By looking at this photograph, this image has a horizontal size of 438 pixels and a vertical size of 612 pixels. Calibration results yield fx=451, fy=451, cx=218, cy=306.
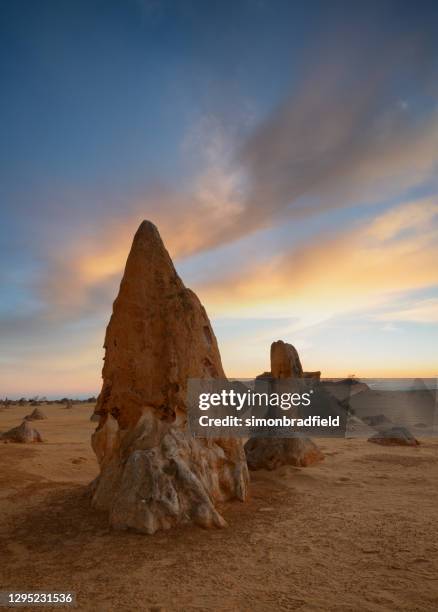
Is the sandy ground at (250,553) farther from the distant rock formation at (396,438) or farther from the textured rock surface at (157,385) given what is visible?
the distant rock formation at (396,438)

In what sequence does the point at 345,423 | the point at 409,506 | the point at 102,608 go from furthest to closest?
the point at 345,423, the point at 409,506, the point at 102,608

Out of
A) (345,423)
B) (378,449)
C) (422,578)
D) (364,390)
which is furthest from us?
(364,390)

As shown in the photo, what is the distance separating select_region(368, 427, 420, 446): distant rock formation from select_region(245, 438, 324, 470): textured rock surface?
5.55 m

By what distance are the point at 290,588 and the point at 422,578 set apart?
1.37 meters

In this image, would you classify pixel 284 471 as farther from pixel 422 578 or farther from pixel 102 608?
pixel 102 608

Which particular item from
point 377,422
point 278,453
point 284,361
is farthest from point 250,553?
point 377,422

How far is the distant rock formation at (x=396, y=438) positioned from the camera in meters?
16.2

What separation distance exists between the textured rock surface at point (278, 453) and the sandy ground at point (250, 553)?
222 centimetres

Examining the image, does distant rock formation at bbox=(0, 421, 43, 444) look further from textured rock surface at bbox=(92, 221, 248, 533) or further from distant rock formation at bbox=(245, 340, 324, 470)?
textured rock surface at bbox=(92, 221, 248, 533)

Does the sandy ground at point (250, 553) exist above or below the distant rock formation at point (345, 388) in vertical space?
below

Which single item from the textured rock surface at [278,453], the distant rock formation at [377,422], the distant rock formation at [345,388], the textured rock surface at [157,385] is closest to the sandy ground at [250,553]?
the textured rock surface at [157,385]

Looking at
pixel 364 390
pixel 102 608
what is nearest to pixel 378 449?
pixel 102 608

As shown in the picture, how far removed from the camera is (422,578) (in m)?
4.48

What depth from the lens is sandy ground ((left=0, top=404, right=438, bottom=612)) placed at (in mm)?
4094
